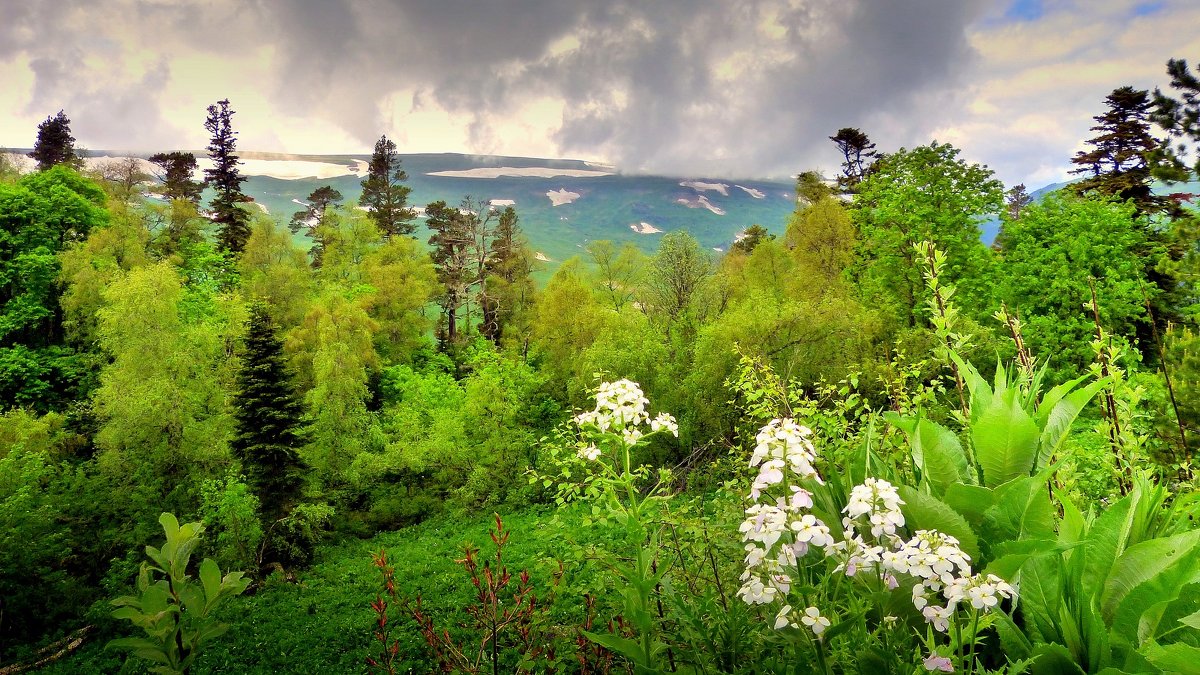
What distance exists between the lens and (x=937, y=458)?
293 cm

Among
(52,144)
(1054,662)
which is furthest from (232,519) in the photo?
(52,144)

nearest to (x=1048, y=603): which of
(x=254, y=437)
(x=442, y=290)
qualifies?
(x=254, y=437)

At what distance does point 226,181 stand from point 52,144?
38.7ft

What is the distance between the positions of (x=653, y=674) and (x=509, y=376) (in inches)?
945

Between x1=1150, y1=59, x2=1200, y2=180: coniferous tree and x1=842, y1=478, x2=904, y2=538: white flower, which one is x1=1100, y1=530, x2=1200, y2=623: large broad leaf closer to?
x1=842, y1=478, x2=904, y2=538: white flower

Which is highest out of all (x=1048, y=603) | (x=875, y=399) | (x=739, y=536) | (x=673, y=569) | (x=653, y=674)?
(x=1048, y=603)

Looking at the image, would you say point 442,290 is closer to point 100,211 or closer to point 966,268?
point 100,211

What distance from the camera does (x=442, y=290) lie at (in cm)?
3688

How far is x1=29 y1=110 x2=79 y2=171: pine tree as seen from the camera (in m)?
36.2

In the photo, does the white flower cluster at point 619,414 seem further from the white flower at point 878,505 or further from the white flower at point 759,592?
the white flower at point 878,505

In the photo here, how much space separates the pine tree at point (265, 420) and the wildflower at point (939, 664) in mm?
19958

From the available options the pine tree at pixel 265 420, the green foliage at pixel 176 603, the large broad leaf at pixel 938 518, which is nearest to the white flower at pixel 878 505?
the large broad leaf at pixel 938 518

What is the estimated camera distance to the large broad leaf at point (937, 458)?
2.91 metres

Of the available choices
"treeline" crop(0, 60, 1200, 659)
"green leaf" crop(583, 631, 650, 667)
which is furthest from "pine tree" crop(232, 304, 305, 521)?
"green leaf" crop(583, 631, 650, 667)
